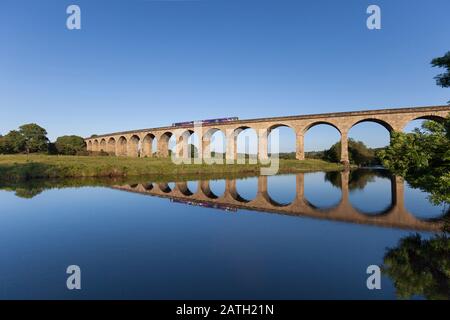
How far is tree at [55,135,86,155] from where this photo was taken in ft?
217

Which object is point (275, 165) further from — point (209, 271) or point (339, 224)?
point (209, 271)

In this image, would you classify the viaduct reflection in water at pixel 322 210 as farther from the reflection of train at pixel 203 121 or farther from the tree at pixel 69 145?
the tree at pixel 69 145

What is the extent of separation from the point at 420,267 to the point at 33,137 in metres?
74.1

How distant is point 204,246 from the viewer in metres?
6.60

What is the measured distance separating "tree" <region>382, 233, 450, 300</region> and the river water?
12 cm

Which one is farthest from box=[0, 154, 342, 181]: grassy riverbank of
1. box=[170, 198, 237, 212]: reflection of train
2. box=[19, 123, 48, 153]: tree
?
box=[19, 123, 48, 153]: tree

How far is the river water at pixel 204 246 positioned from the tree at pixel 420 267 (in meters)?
0.12

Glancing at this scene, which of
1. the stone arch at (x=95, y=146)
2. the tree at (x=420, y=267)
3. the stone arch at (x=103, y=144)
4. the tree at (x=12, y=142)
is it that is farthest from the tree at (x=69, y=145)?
the tree at (x=420, y=267)

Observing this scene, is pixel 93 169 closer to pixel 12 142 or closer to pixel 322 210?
pixel 322 210

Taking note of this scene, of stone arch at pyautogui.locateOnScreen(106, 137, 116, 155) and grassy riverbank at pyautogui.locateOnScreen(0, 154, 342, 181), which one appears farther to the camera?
stone arch at pyautogui.locateOnScreen(106, 137, 116, 155)

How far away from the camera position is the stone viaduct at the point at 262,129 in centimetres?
3231

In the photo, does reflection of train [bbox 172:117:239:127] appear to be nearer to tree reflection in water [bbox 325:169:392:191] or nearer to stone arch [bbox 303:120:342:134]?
stone arch [bbox 303:120:342:134]

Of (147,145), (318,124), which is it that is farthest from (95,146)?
(318,124)

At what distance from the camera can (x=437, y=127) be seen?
6594 mm
